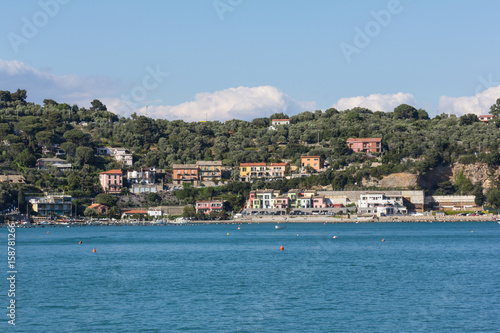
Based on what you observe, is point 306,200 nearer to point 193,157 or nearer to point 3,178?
point 193,157

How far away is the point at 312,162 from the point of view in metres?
103

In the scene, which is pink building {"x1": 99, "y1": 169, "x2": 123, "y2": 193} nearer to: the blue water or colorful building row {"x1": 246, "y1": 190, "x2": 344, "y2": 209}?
colorful building row {"x1": 246, "y1": 190, "x2": 344, "y2": 209}

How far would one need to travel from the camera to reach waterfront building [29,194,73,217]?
8706 centimetres

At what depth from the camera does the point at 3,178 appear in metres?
91.4

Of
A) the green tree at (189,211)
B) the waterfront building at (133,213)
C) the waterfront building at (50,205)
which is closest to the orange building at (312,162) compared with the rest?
the green tree at (189,211)

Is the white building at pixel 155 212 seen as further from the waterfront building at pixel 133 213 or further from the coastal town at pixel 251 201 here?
the waterfront building at pixel 133 213

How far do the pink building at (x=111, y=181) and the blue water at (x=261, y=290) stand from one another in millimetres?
53245

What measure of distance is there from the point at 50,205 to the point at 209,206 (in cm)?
Answer: 2050

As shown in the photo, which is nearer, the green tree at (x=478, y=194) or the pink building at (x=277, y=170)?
the green tree at (x=478, y=194)

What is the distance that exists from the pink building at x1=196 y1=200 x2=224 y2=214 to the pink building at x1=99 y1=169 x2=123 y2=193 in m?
12.5

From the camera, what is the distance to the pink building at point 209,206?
92312mm

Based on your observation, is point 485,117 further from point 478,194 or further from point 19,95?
point 19,95

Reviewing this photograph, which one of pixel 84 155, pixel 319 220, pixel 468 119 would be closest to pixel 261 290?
pixel 319 220

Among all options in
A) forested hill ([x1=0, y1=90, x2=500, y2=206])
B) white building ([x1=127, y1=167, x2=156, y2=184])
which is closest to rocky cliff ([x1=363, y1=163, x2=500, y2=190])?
forested hill ([x1=0, y1=90, x2=500, y2=206])
